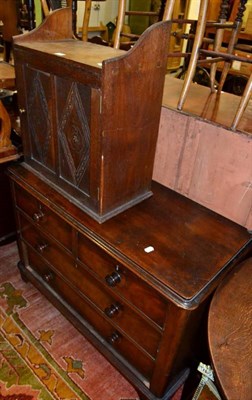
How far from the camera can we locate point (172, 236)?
1083mm

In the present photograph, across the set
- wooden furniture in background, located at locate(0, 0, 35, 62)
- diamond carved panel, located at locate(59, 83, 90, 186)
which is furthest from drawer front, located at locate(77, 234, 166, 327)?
wooden furniture in background, located at locate(0, 0, 35, 62)

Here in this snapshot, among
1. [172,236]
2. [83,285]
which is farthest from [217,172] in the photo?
[83,285]

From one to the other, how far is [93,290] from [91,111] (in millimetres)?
721

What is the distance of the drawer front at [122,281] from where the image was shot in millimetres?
995

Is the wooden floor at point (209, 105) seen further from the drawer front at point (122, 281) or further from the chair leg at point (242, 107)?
the drawer front at point (122, 281)

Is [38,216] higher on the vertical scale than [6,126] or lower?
lower

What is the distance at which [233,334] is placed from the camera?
0.81 meters

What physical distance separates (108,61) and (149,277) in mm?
628

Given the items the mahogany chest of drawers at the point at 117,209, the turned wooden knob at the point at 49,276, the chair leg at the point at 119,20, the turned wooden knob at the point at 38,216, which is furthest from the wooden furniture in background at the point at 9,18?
the turned wooden knob at the point at 49,276

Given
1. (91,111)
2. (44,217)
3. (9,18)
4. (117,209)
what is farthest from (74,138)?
(9,18)

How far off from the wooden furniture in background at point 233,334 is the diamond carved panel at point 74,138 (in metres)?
0.61

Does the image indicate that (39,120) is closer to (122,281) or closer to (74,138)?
(74,138)

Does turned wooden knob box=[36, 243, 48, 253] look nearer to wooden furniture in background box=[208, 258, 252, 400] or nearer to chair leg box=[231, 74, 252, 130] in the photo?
wooden furniture in background box=[208, 258, 252, 400]

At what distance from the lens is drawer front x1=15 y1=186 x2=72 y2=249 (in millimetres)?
1263
